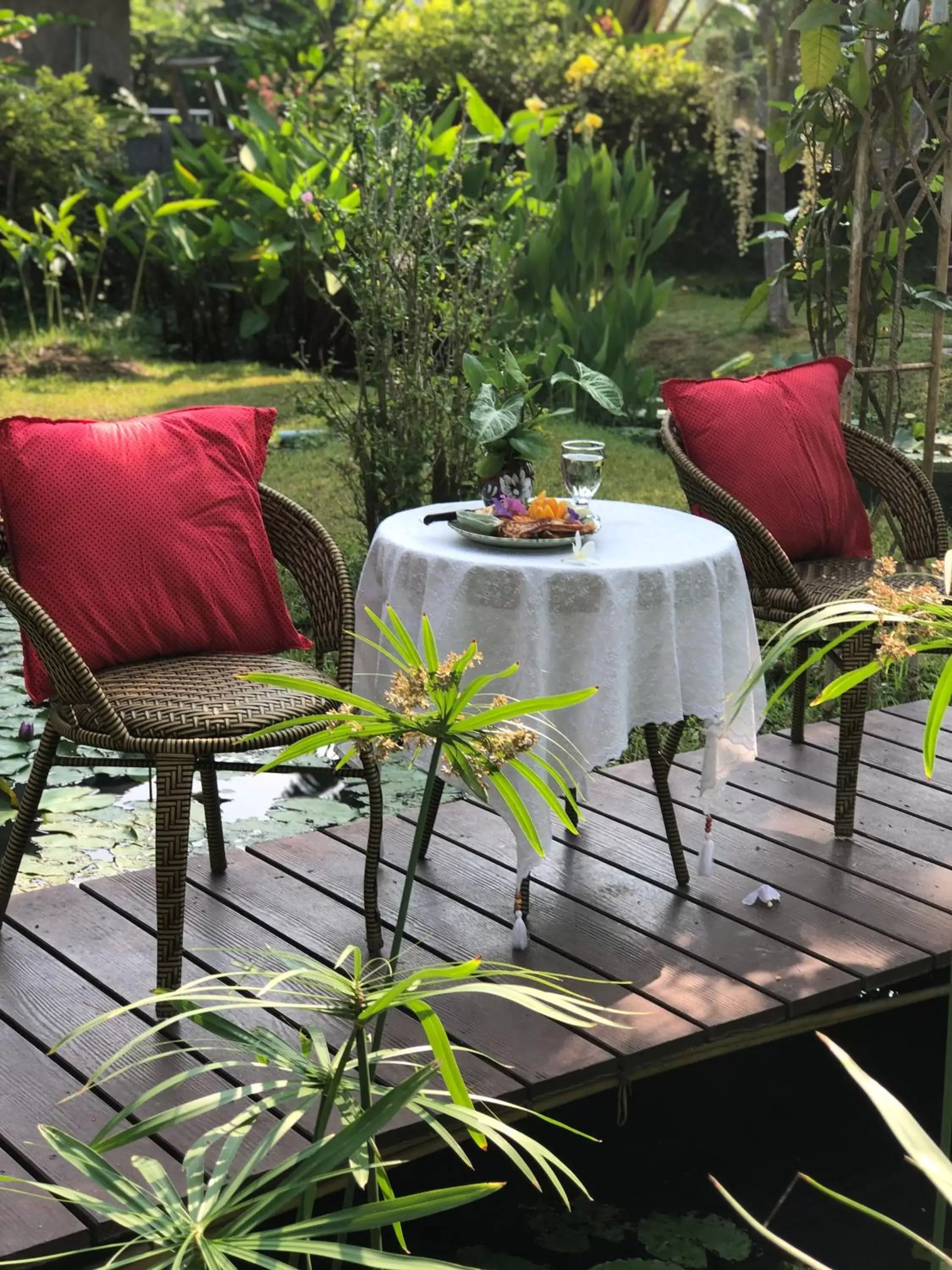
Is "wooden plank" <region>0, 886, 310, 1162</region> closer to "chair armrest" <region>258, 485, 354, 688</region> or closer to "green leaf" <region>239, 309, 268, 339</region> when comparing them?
"chair armrest" <region>258, 485, 354, 688</region>

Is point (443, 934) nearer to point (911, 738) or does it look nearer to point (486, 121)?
point (911, 738)

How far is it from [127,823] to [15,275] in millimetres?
7379

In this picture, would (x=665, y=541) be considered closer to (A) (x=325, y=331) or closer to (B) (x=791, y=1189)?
(B) (x=791, y=1189)

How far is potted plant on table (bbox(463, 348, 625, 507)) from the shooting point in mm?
2953

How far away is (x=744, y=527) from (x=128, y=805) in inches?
65.7

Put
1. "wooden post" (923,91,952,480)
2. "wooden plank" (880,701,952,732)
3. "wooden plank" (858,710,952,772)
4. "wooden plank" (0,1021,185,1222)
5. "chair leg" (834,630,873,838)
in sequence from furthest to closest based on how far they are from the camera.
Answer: "wooden plank" (880,701,952,732)
"wooden post" (923,91,952,480)
"wooden plank" (858,710,952,772)
"chair leg" (834,630,873,838)
"wooden plank" (0,1021,185,1222)

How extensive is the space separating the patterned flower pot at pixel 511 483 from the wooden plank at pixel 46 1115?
4.40ft

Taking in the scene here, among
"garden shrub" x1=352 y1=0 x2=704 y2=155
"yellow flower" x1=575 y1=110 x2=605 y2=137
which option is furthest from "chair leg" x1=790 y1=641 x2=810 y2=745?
"garden shrub" x1=352 y1=0 x2=704 y2=155

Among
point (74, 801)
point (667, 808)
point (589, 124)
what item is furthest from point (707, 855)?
point (589, 124)

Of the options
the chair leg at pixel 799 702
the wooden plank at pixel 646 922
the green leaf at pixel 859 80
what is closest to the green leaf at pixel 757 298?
the green leaf at pixel 859 80

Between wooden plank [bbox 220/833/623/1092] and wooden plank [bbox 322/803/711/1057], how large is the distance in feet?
0.11

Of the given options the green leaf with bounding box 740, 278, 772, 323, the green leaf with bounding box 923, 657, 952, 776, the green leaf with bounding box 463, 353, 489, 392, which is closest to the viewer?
the green leaf with bounding box 923, 657, 952, 776

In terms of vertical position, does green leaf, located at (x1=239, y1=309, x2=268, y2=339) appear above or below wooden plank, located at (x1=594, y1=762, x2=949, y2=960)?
above

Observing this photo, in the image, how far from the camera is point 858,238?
13.2 feet
